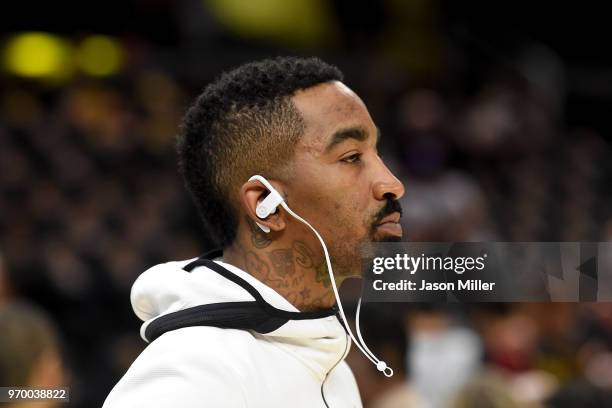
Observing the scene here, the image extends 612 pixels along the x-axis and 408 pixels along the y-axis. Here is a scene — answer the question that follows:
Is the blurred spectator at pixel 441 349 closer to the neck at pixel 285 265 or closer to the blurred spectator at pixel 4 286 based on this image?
the neck at pixel 285 265

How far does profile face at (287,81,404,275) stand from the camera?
5.45ft

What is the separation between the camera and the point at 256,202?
1.67 metres

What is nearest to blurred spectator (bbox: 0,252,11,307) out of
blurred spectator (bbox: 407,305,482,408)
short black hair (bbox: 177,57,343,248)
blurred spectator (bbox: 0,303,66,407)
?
blurred spectator (bbox: 407,305,482,408)

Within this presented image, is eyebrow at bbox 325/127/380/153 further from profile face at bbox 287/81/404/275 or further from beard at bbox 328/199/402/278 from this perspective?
beard at bbox 328/199/402/278

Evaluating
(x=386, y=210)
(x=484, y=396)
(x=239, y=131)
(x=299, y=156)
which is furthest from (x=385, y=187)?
(x=484, y=396)

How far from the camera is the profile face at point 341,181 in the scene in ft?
5.45

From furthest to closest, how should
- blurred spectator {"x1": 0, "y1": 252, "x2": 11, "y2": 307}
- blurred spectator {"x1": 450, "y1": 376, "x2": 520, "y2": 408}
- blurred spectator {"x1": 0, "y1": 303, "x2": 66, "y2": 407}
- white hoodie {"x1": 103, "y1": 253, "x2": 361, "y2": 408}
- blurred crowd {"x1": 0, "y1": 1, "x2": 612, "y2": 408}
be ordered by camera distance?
blurred spectator {"x1": 0, "y1": 252, "x2": 11, "y2": 307}, blurred crowd {"x1": 0, "y1": 1, "x2": 612, "y2": 408}, blurred spectator {"x1": 450, "y1": 376, "x2": 520, "y2": 408}, blurred spectator {"x1": 0, "y1": 303, "x2": 66, "y2": 407}, white hoodie {"x1": 103, "y1": 253, "x2": 361, "y2": 408}

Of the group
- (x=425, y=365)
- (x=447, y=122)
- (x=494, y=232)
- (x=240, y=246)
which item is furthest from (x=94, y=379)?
(x=447, y=122)

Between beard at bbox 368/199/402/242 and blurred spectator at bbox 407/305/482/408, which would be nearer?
beard at bbox 368/199/402/242

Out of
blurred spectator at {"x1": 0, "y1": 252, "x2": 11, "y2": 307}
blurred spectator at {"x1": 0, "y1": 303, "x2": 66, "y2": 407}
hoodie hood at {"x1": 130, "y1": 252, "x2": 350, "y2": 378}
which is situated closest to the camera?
hoodie hood at {"x1": 130, "y1": 252, "x2": 350, "y2": 378}

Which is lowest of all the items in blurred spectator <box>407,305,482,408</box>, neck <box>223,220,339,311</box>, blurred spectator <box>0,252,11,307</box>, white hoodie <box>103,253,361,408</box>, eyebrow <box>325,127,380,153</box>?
white hoodie <box>103,253,361,408</box>

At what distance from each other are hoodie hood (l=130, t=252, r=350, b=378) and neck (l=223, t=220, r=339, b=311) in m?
0.03

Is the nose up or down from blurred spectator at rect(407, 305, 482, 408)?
down

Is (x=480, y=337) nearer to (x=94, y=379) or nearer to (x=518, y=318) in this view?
(x=518, y=318)
